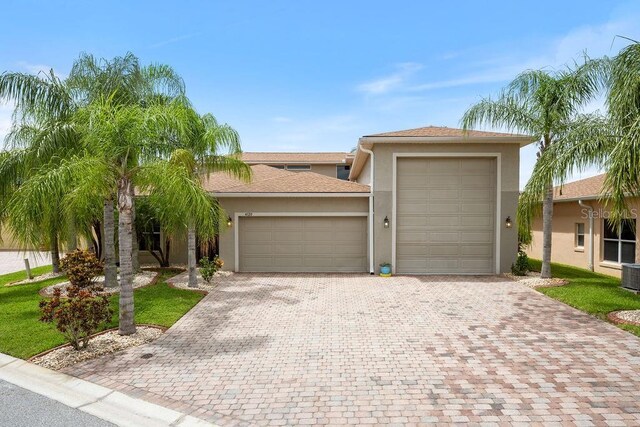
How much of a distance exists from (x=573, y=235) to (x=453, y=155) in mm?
7641

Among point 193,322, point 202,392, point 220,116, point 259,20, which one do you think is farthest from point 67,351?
point 259,20

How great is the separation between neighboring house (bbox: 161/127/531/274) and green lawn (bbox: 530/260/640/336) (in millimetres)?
2510

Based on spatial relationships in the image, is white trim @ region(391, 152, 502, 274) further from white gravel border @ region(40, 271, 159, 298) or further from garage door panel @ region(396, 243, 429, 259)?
white gravel border @ region(40, 271, 159, 298)

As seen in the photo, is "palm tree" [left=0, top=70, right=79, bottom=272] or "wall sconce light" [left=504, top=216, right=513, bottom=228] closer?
"palm tree" [left=0, top=70, right=79, bottom=272]

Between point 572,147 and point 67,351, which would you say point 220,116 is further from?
point 572,147

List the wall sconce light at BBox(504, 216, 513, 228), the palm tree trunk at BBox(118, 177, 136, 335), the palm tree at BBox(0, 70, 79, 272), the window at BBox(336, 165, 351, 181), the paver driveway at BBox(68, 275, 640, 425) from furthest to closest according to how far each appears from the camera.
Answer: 1. the window at BBox(336, 165, 351, 181)
2. the wall sconce light at BBox(504, 216, 513, 228)
3. the palm tree at BBox(0, 70, 79, 272)
4. the palm tree trunk at BBox(118, 177, 136, 335)
5. the paver driveway at BBox(68, 275, 640, 425)

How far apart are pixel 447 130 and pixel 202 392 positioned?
1284 centimetres

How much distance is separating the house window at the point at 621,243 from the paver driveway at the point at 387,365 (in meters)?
6.63

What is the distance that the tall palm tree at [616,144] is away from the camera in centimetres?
655

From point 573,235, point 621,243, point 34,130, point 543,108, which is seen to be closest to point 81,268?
point 34,130

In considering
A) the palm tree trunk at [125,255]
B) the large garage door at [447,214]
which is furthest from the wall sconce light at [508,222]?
the palm tree trunk at [125,255]

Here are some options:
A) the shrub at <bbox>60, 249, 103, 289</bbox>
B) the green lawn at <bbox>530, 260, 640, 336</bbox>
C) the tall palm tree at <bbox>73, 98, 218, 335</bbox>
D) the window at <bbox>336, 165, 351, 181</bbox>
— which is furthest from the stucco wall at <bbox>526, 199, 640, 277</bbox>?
the shrub at <bbox>60, 249, 103, 289</bbox>

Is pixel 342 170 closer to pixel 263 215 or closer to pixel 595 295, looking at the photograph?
pixel 263 215

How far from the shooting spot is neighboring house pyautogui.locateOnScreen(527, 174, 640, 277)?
12.9 m
